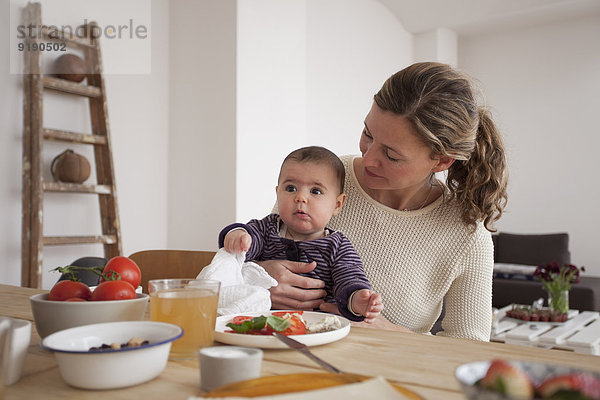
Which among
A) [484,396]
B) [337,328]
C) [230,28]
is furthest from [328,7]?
[484,396]

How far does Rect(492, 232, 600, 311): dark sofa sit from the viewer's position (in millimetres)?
4613

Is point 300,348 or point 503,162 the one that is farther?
point 503,162

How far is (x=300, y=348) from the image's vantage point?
0.73 m

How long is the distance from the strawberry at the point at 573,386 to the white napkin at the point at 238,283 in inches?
27.7

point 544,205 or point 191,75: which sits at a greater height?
point 191,75

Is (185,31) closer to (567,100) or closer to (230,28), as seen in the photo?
(230,28)

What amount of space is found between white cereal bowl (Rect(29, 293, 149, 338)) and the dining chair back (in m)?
0.95

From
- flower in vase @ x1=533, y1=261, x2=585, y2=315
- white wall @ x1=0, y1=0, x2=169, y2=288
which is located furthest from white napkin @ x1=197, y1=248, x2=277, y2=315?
flower in vase @ x1=533, y1=261, x2=585, y2=315

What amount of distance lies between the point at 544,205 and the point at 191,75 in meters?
4.39

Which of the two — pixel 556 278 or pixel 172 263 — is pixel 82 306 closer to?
pixel 172 263

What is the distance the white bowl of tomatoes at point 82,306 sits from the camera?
2.52ft

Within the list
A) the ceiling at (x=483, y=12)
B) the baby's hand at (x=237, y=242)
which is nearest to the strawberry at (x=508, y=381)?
the baby's hand at (x=237, y=242)

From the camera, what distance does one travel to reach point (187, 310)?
0.75 metres

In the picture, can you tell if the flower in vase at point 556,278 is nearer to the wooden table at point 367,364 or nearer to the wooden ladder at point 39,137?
the wooden ladder at point 39,137
